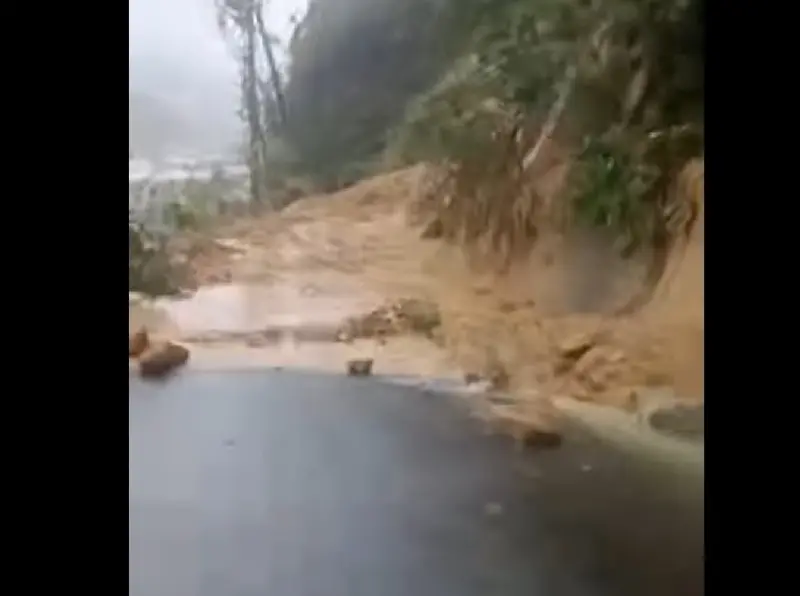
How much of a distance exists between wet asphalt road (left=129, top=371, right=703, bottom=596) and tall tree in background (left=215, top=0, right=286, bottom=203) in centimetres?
27

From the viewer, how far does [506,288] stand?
1363 millimetres

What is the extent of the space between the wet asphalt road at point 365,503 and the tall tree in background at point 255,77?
0.89 ft

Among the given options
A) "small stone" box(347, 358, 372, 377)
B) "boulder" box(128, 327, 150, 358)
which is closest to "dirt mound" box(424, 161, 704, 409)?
"small stone" box(347, 358, 372, 377)

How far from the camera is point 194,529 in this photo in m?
1.30

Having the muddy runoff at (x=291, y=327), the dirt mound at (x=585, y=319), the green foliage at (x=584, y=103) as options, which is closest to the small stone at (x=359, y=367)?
the muddy runoff at (x=291, y=327)

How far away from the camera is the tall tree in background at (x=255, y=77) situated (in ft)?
4.42

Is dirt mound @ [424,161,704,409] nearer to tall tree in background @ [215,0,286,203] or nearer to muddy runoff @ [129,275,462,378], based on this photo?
muddy runoff @ [129,275,462,378]

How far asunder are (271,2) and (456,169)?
1.04 feet

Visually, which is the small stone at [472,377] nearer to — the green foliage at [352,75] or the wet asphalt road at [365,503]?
the wet asphalt road at [365,503]

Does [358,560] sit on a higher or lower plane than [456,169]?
lower

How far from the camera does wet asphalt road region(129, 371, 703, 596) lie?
130cm

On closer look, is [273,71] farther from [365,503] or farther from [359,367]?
[365,503]

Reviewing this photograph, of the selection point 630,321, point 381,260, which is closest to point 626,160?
point 630,321
